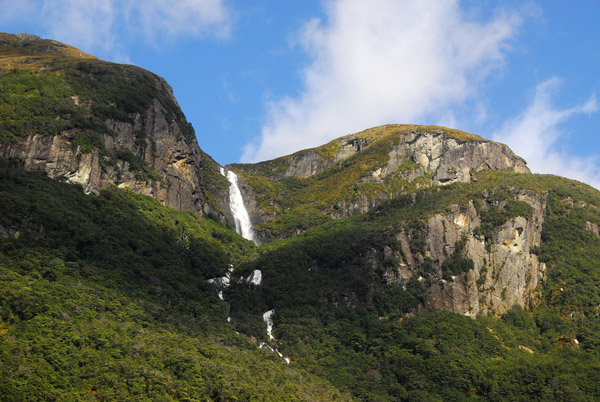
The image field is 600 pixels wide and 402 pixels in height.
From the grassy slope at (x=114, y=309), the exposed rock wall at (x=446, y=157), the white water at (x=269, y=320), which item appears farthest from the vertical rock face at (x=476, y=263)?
the exposed rock wall at (x=446, y=157)

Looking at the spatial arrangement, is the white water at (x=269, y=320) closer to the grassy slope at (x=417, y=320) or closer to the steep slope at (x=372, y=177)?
the grassy slope at (x=417, y=320)

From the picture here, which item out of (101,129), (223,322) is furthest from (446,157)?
(223,322)

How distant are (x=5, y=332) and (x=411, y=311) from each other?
6289 cm

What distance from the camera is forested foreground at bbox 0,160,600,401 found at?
67000 mm

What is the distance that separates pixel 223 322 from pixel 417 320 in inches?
1167

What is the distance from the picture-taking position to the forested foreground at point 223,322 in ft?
220

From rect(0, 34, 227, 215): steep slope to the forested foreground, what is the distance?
15.4 feet

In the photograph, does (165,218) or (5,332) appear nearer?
(5,332)

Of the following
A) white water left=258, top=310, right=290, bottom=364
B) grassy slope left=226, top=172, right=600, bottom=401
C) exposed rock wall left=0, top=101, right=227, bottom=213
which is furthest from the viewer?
exposed rock wall left=0, top=101, right=227, bottom=213

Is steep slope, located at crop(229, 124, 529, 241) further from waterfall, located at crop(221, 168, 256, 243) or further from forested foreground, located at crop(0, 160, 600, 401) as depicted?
forested foreground, located at crop(0, 160, 600, 401)

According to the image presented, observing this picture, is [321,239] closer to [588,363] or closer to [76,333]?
[588,363]

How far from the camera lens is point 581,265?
121 metres

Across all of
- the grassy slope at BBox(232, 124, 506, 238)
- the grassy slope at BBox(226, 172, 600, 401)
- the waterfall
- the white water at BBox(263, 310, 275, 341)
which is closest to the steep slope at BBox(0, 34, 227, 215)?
the waterfall

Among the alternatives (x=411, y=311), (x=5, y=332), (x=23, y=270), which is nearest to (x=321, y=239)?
(x=411, y=311)
